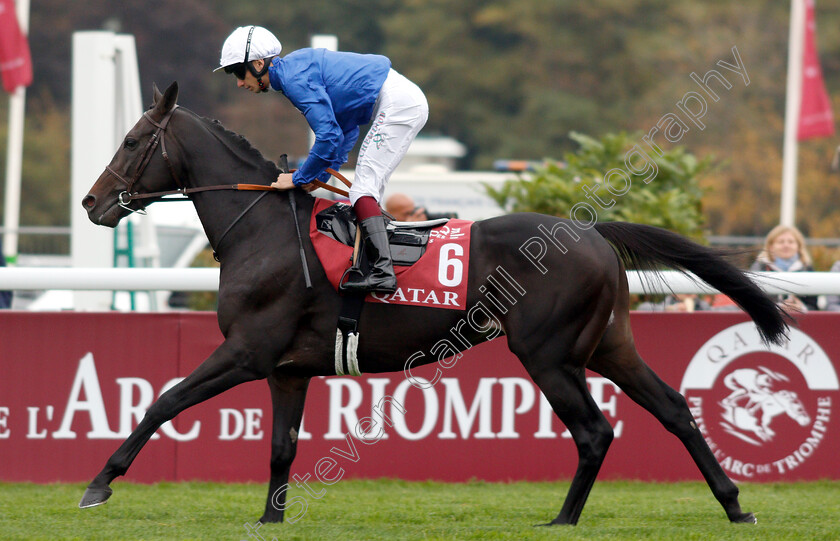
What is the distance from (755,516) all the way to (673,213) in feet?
10.3

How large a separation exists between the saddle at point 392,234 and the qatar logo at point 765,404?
214cm

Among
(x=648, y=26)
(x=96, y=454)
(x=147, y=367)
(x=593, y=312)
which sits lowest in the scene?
(x=96, y=454)

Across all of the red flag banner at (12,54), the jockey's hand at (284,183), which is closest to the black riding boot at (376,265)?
the jockey's hand at (284,183)

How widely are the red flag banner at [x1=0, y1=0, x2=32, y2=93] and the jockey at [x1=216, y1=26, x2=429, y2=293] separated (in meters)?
8.84

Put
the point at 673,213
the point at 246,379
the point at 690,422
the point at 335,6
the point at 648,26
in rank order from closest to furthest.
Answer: the point at 246,379, the point at 690,422, the point at 673,213, the point at 648,26, the point at 335,6

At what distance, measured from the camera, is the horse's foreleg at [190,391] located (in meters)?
4.65

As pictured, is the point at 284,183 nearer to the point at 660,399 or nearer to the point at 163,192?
the point at 163,192

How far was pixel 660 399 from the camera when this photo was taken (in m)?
5.15

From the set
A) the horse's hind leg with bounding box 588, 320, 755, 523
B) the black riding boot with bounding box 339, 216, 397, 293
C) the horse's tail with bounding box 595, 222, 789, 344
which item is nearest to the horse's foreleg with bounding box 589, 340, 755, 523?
the horse's hind leg with bounding box 588, 320, 755, 523

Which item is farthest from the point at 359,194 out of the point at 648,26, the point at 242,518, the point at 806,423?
the point at 648,26

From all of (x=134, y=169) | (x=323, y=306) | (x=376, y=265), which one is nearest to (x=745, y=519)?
(x=376, y=265)

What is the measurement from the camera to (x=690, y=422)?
16.8 ft

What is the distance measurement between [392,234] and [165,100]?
1.23 metres

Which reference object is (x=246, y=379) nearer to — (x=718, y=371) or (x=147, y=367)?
(x=147, y=367)
